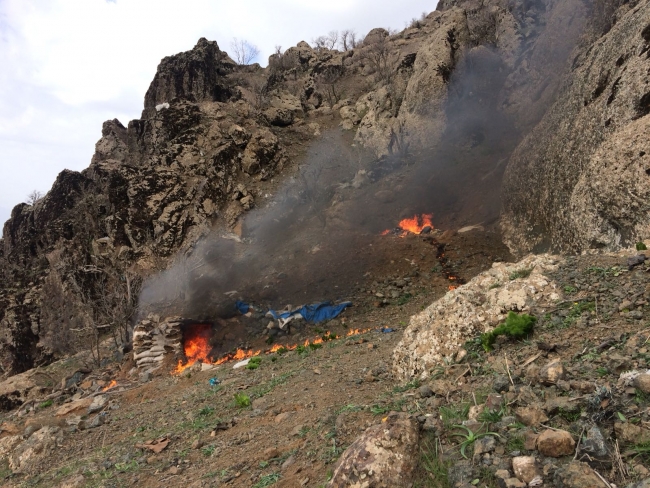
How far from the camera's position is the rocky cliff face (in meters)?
25.9

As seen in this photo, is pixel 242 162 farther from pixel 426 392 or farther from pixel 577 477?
pixel 577 477

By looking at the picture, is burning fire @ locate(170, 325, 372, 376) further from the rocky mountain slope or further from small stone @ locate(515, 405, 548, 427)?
small stone @ locate(515, 405, 548, 427)

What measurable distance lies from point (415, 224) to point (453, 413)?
20541 millimetres

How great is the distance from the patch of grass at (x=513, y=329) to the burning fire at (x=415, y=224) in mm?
17662

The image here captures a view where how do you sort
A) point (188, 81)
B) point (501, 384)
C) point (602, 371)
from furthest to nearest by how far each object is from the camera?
point (188, 81)
point (501, 384)
point (602, 371)

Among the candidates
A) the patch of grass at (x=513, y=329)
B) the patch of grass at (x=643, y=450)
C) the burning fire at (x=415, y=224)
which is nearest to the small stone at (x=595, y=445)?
the patch of grass at (x=643, y=450)

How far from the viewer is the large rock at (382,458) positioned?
3.01 meters

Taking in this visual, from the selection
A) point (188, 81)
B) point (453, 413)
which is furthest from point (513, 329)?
point (188, 81)

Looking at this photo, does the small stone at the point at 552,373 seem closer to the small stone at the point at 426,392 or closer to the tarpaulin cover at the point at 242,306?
the small stone at the point at 426,392

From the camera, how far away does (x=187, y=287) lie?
22.1 meters

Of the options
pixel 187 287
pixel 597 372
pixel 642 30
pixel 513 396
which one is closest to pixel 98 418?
A: pixel 513 396

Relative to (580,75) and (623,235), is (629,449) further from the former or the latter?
(580,75)

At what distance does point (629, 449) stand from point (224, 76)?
51.5 m

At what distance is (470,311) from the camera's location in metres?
5.80
